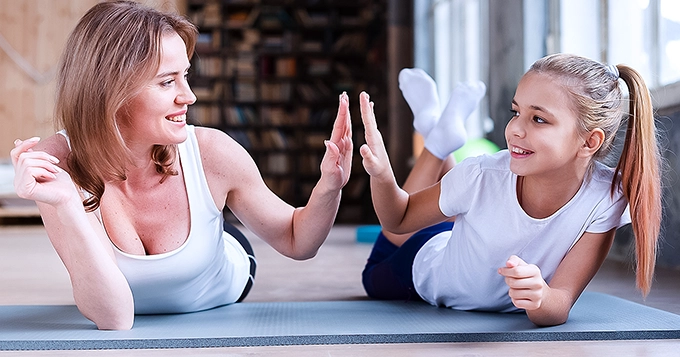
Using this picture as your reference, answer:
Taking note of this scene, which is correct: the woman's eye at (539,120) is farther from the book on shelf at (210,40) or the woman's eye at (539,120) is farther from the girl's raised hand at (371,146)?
the book on shelf at (210,40)

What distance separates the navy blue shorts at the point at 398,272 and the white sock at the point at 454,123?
0.82 feet

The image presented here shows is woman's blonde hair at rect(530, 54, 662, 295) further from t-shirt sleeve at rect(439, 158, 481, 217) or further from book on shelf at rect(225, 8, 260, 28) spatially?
book on shelf at rect(225, 8, 260, 28)

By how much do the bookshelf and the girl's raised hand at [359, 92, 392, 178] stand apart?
6.23 meters

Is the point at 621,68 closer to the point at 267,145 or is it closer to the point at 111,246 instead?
the point at 111,246

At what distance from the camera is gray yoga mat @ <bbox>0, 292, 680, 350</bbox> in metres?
1.40

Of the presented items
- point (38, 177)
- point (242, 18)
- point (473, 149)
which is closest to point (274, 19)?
point (242, 18)

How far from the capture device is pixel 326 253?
3.98 m

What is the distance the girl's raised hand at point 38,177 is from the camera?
4.16 feet

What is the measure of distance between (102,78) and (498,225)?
0.85 metres

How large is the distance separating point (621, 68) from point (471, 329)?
24.4 inches

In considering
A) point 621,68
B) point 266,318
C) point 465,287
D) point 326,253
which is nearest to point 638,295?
point 465,287

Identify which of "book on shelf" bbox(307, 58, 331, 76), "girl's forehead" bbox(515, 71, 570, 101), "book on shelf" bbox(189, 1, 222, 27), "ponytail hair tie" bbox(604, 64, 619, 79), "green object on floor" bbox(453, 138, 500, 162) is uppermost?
"ponytail hair tie" bbox(604, 64, 619, 79)

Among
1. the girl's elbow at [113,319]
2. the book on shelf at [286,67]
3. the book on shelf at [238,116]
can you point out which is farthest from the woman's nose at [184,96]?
the book on shelf at [286,67]

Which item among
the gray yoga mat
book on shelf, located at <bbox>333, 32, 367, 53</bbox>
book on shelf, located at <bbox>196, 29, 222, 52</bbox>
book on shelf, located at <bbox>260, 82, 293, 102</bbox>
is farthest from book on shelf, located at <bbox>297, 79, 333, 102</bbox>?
the gray yoga mat
